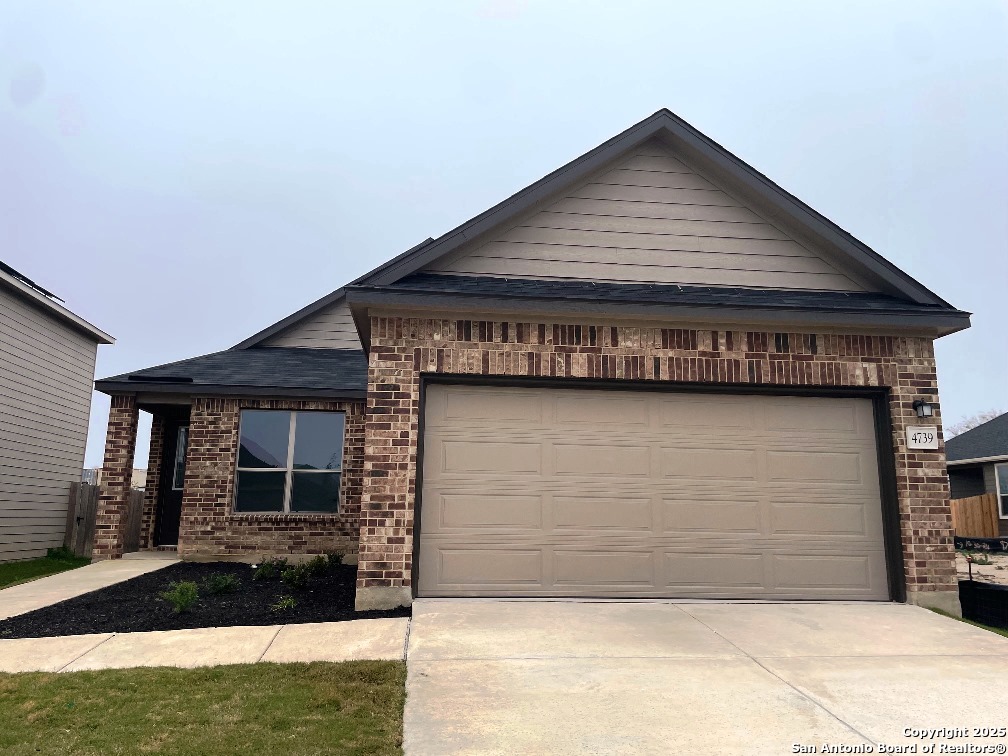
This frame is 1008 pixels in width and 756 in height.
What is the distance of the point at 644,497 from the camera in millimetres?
7715

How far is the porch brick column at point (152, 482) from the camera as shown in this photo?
13.4 meters

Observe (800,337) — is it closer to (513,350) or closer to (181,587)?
(513,350)

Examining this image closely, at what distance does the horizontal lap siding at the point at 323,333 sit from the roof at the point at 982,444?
801 inches

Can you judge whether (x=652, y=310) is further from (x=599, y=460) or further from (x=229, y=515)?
(x=229, y=515)

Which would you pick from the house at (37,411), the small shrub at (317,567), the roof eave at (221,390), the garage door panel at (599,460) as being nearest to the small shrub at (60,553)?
the house at (37,411)

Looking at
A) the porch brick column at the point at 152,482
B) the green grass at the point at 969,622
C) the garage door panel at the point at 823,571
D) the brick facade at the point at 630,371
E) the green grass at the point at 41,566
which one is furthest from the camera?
the porch brick column at the point at 152,482

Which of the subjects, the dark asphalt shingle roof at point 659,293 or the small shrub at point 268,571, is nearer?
the dark asphalt shingle roof at point 659,293

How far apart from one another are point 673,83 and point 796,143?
2960cm

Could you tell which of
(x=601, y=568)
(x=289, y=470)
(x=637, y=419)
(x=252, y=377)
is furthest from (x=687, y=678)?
(x=252, y=377)

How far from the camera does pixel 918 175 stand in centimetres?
11494

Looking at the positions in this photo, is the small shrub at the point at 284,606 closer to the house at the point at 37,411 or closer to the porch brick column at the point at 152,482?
the porch brick column at the point at 152,482

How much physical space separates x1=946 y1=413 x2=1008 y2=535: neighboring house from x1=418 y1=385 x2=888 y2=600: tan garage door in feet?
57.8

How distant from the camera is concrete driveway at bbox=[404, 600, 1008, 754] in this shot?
4.06m

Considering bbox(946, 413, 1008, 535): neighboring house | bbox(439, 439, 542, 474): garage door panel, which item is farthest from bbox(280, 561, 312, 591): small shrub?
bbox(946, 413, 1008, 535): neighboring house
